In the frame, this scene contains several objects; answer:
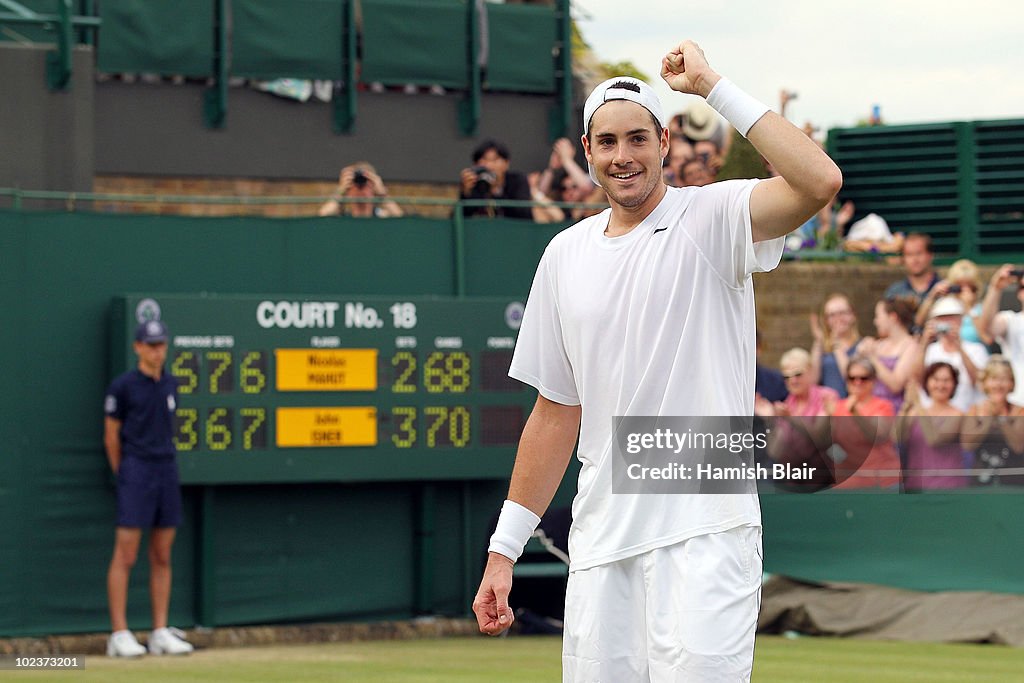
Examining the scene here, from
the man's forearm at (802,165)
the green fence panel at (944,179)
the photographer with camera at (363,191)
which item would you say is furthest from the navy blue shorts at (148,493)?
the green fence panel at (944,179)

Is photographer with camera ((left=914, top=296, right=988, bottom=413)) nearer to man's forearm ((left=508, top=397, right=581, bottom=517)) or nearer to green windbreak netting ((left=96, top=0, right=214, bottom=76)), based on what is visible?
green windbreak netting ((left=96, top=0, right=214, bottom=76))

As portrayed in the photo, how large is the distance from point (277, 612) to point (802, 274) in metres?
6.19

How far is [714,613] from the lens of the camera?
419 centimetres

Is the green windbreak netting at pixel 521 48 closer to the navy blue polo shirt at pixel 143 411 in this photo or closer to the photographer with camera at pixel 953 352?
the photographer with camera at pixel 953 352

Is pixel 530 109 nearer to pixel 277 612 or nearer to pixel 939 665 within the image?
pixel 277 612

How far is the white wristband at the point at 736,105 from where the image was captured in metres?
4.22

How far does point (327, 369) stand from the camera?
12.5 metres

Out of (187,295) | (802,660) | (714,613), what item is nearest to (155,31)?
(187,295)

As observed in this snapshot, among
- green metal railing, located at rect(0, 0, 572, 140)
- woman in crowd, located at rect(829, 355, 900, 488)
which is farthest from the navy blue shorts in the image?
woman in crowd, located at rect(829, 355, 900, 488)

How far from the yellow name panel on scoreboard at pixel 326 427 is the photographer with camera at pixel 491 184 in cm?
227

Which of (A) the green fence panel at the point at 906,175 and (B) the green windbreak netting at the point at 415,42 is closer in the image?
(B) the green windbreak netting at the point at 415,42

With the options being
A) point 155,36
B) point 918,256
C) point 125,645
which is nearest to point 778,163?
point 125,645

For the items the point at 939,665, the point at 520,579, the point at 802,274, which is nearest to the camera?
the point at 939,665

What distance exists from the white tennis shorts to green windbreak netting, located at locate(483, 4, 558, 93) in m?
14.2
